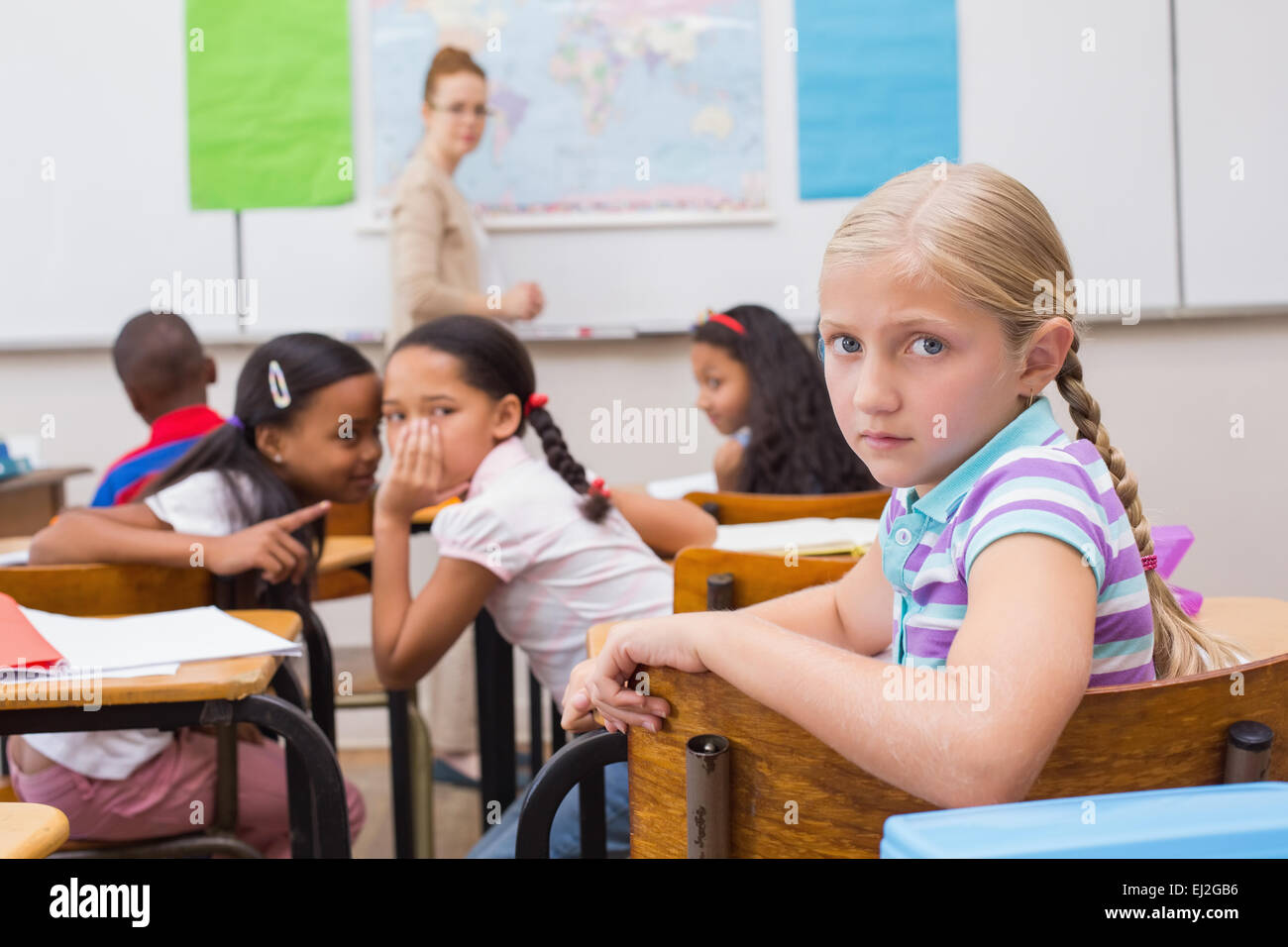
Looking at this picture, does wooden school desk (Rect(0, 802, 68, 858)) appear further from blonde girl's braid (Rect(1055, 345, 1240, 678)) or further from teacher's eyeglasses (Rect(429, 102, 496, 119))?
teacher's eyeglasses (Rect(429, 102, 496, 119))

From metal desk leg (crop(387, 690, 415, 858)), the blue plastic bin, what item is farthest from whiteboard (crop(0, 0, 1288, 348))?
the blue plastic bin

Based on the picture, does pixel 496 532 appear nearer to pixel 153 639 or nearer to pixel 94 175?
pixel 153 639

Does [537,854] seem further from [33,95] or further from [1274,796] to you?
[33,95]

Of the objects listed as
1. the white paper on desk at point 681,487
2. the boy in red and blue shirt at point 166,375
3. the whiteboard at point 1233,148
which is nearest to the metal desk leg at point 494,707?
the white paper on desk at point 681,487

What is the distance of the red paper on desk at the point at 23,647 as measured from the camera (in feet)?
3.58

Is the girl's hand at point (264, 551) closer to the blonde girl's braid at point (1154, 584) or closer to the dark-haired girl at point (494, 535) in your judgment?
the dark-haired girl at point (494, 535)

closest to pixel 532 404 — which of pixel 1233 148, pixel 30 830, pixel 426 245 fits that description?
pixel 30 830

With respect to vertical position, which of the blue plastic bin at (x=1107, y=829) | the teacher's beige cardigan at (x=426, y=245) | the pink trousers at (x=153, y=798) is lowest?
the pink trousers at (x=153, y=798)

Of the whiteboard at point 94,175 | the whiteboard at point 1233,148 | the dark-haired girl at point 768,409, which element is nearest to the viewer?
the dark-haired girl at point 768,409

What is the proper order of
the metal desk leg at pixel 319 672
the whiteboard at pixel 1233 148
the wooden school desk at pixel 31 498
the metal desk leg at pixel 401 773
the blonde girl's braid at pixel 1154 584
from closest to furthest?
the blonde girl's braid at pixel 1154 584 → the metal desk leg at pixel 319 672 → the metal desk leg at pixel 401 773 → the wooden school desk at pixel 31 498 → the whiteboard at pixel 1233 148

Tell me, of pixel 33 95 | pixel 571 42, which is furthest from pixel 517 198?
pixel 33 95

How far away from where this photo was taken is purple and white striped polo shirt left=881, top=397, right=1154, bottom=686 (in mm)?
662

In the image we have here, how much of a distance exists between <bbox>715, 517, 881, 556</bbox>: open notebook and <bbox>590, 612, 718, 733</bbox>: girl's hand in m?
0.62
